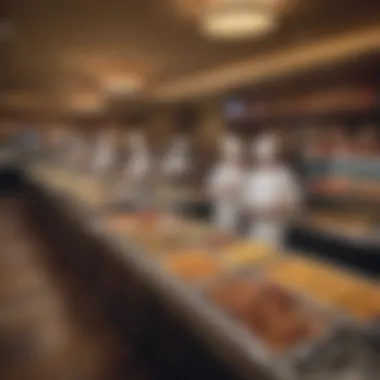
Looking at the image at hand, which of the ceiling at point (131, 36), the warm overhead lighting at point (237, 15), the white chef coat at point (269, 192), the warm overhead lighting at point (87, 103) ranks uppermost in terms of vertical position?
the warm overhead lighting at point (87, 103)

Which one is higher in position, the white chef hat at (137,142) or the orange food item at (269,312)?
the white chef hat at (137,142)

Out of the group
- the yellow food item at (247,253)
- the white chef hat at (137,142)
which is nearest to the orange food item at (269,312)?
the yellow food item at (247,253)

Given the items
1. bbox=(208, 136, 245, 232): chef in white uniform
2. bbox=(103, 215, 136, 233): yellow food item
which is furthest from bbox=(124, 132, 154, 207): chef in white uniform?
bbox=(208, 136, 245, 232): chef in white uniform

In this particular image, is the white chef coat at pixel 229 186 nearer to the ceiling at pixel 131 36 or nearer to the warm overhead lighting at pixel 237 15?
the ceiling at pixel 131 36

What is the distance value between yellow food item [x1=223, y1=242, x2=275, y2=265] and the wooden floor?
93 cm

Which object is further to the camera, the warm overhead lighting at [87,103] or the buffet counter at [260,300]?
the warm overhead lighting at [87,103]

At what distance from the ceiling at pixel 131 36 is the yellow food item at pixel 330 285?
48.7 inches

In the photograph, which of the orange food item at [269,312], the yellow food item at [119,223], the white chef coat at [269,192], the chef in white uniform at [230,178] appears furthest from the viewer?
the yellow food item at [119,223]

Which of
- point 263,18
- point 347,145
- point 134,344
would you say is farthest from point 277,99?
point 263,18

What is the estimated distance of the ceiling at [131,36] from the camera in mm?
1903

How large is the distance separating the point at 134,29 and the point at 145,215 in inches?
103

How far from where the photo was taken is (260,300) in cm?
226

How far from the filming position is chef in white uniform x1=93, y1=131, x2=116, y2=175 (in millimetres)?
7660

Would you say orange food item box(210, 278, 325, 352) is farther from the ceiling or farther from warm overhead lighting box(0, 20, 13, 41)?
warm overhead lighting box(0, 20, 13, 41)
